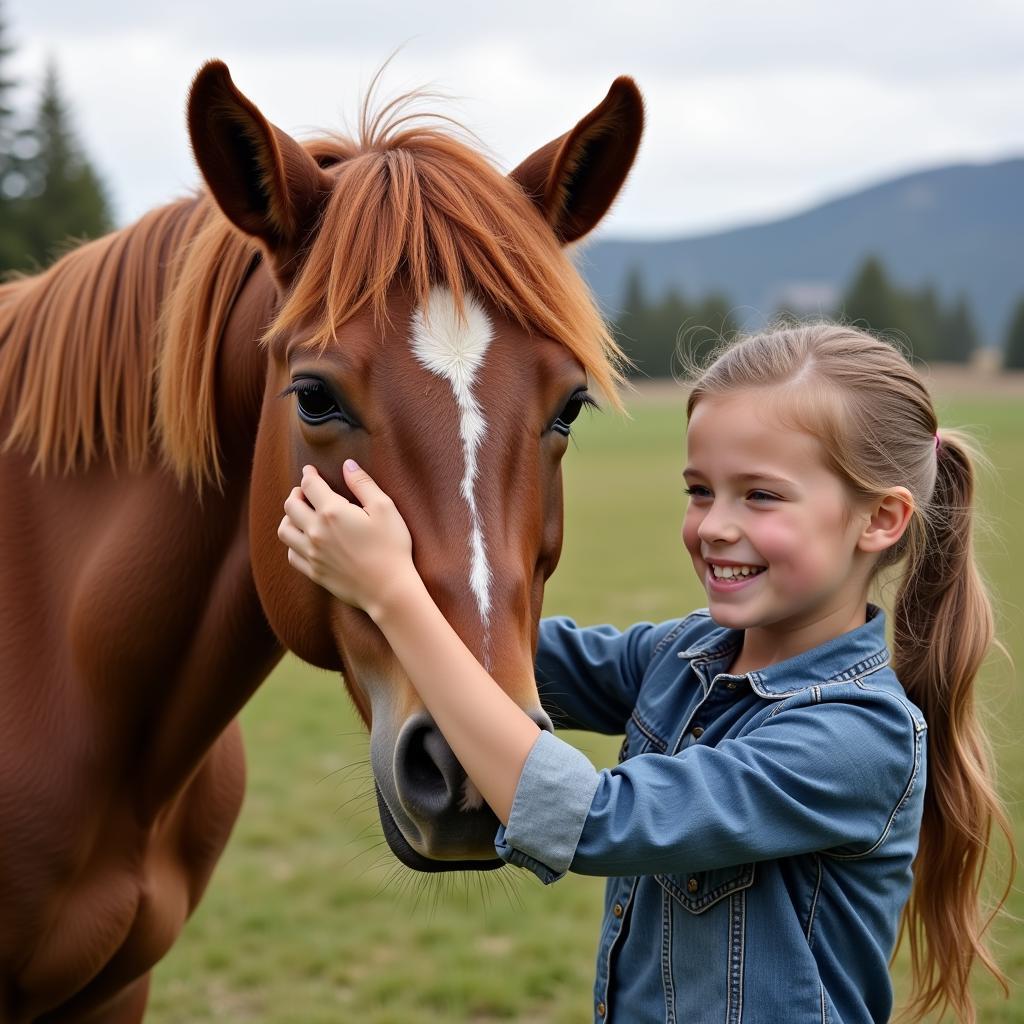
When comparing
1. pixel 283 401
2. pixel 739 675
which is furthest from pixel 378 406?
→ pixel 739 675

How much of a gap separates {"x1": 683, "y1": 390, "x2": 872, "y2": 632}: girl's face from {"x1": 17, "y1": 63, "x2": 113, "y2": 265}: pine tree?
38369 mm

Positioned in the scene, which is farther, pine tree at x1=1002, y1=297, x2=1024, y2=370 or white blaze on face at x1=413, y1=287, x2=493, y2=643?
pine tree at x1=1002, y1=297, x2=1024, y2=370

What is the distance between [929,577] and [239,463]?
1.57 meters

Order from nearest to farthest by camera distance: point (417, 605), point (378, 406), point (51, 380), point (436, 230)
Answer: point (417, 605) < point (378, 406) < point (436, 230) < point (51, 380)

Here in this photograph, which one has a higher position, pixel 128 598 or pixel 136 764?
pixel 128 598

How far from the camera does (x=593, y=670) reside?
2.55 m

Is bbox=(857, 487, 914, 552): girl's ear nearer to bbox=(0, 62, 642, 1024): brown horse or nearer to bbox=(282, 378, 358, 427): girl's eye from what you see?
bbox=(0, 62, 642, 1024): brown horse

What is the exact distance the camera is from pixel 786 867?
193 centimetres

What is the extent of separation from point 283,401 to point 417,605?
0.63 m

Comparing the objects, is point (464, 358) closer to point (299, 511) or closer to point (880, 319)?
point (299, 511)

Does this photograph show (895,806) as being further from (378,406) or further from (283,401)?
(283,401)

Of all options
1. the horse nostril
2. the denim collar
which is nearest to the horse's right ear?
the horse nostril

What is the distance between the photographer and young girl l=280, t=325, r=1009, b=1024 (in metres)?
1.71

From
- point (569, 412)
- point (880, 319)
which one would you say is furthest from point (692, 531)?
point (880, 319)
